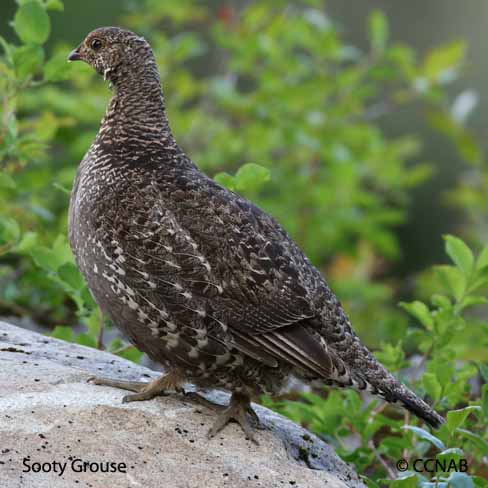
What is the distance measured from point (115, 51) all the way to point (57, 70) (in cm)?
65

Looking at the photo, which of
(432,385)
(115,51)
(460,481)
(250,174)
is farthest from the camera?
(250,174)

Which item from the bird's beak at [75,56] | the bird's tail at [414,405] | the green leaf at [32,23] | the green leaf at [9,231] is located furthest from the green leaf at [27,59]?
the bird's tail at [414,405]

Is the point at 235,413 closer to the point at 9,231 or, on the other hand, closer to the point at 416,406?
the point at 416,406

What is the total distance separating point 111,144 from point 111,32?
62cm

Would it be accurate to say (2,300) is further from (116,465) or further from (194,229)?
(116,465)

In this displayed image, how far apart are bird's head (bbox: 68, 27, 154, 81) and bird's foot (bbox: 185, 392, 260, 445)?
1643 millimetres

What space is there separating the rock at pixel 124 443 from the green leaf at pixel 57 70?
1.66m

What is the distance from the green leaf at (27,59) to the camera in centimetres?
543

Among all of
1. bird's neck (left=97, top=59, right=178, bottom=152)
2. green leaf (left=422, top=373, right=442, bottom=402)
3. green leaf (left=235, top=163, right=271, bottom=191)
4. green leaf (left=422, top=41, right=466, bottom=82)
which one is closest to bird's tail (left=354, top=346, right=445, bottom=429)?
green leaf (left=422, top=373, right=442, bottom=402)

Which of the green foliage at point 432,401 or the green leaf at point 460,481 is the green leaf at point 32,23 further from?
the green leaf at point 460,481

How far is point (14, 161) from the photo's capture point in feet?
21.2

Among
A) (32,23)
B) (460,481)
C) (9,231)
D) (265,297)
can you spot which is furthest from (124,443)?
(32,23)

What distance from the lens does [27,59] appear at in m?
5.45

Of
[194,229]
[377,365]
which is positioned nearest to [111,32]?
[194,229]
